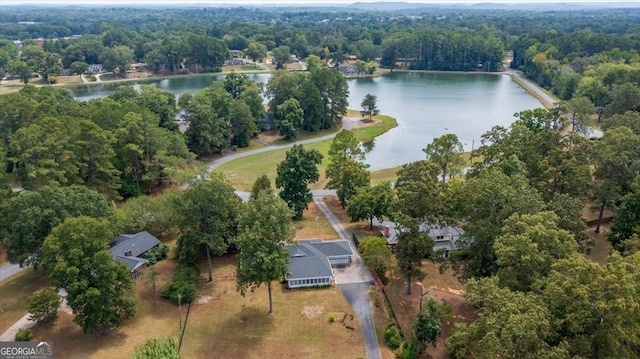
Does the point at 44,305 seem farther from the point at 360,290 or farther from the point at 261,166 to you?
the point at 261,166

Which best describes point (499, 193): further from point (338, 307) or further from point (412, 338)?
point (338, 307)

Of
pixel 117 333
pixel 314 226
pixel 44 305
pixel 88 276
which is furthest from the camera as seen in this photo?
pixel 314 226

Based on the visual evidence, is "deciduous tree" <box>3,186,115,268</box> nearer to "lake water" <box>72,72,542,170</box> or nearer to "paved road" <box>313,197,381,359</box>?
"paved road" <box>313,197,381,359</box>

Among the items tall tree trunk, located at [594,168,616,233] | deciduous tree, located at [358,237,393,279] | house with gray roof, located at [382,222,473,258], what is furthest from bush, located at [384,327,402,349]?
tall tree trunk, located at [594,168,616,233]

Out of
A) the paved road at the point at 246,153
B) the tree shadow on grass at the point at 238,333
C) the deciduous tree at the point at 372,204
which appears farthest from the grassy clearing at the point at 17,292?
the paved road at the point at 246,153

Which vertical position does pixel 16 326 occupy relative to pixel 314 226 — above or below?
above

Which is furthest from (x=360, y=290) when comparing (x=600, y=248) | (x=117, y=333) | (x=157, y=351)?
(x=600, y=248)

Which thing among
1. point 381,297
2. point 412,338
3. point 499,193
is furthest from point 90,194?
point 499,193
